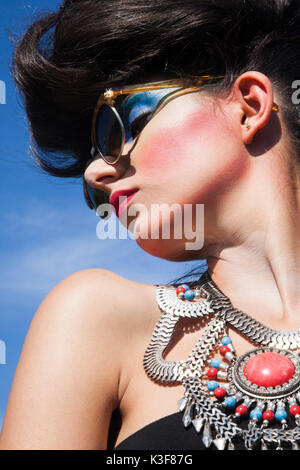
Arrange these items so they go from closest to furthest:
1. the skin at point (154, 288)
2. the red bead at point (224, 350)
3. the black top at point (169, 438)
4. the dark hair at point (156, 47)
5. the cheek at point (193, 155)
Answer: the black top at point (169, 438), the skin at point (154, 288), the red bead at point (224, 350), the cheek at point (193, 155), the dark hair at point (156, 47)

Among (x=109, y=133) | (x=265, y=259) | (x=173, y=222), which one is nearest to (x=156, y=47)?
(x=109, y=133)

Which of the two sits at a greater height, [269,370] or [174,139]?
[174,139]

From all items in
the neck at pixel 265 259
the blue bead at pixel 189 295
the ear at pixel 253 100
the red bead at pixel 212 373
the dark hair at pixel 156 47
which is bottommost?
the red bead at pixel 212 373

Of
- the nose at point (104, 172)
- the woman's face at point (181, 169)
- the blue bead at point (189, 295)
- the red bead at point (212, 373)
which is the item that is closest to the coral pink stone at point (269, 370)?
the red bead at point (212, 373)

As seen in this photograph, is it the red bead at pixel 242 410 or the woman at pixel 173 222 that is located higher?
the woman at pixel 173 222

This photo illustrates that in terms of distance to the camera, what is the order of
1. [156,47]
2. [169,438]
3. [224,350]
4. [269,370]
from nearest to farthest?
[169,438] < [269,370] < [224,350] < [156,47]

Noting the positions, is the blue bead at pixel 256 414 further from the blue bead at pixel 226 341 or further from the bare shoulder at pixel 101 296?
the bare shoulder at pixel 101 296

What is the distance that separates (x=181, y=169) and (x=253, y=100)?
468 mm

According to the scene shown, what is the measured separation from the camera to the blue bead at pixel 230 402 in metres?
1.88

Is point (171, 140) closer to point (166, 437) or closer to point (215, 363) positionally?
point (215, 363)

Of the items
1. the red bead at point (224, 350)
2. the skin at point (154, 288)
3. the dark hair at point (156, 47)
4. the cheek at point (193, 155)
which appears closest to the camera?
the skin at point (154, 288)

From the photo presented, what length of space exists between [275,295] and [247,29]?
1.20 metres

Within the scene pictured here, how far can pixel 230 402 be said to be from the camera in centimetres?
188

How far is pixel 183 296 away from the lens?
226 centimetres
